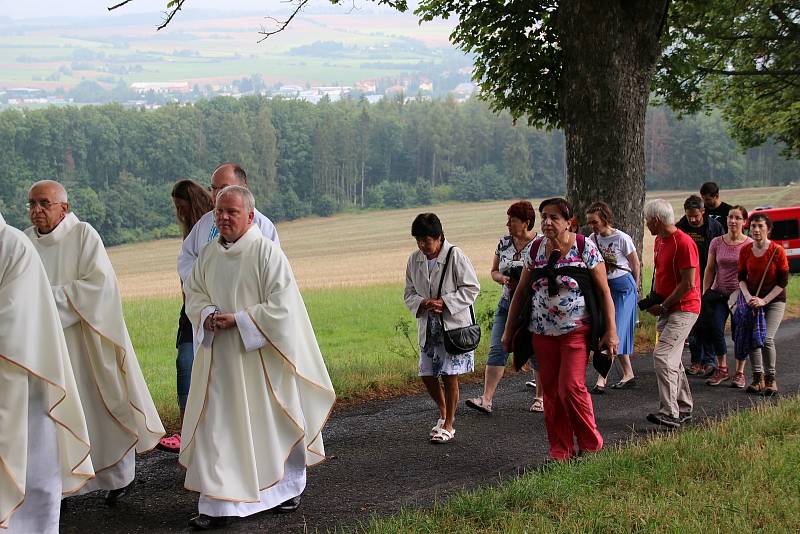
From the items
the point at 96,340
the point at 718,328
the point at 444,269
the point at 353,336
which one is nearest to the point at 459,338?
the point at 444,269

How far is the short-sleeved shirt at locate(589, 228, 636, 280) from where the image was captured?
34.9 ft

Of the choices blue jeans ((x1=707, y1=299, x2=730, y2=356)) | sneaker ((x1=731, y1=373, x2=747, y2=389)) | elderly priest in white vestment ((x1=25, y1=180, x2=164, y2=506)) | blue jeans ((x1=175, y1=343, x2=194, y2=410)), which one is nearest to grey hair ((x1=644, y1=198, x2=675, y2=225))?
sneaker ((x1=731, y1=373, x2=747, y2=389))

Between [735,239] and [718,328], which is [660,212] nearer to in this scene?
[735,239]

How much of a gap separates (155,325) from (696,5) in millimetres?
18664

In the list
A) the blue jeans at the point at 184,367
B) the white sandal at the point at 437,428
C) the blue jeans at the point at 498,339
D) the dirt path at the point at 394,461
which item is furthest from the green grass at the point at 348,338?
the white sandal at the point at 437,428

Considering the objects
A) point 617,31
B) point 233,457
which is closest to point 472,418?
point 233,457

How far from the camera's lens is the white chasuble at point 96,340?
7125mm

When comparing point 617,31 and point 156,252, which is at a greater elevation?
point 617,31

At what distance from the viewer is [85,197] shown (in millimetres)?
74625

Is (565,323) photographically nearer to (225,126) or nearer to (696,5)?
(696,5)

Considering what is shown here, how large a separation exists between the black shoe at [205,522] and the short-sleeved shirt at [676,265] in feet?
15.0

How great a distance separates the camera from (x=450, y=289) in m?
8.62

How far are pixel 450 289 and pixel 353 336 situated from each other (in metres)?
16.8

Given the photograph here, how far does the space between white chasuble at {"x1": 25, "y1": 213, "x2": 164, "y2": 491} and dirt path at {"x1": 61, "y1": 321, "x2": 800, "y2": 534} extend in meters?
0.44
